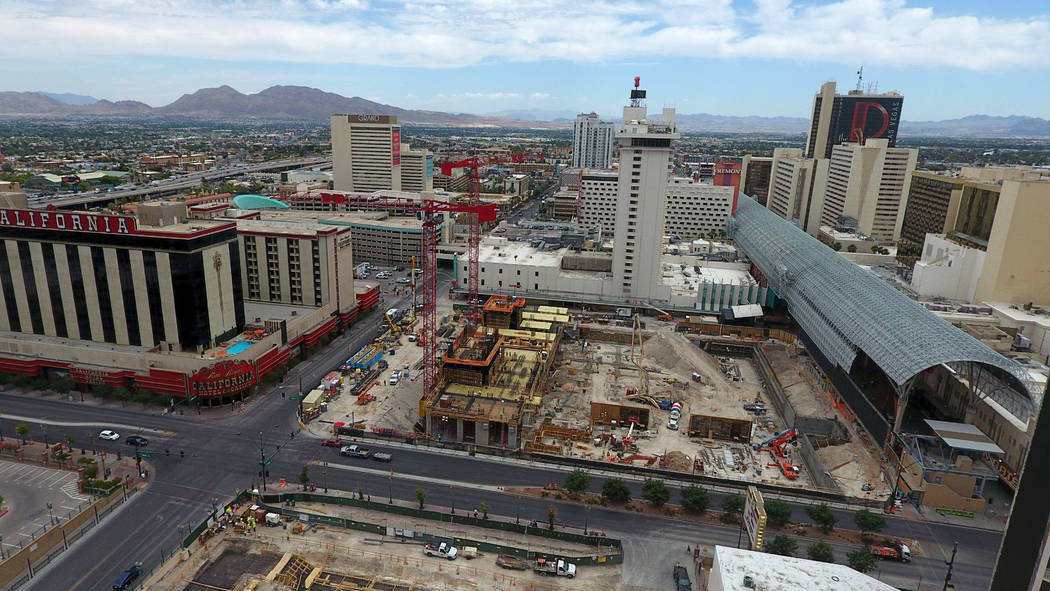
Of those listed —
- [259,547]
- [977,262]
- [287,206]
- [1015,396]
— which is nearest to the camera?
[259,547]

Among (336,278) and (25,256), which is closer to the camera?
(25,256)

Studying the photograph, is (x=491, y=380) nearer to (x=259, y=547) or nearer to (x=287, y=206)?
(x=259, y=547)

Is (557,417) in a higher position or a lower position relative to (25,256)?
lower

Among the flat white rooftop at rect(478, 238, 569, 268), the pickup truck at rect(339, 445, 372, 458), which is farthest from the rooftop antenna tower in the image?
the pickup truck at rect(339, 445, 372, 458)

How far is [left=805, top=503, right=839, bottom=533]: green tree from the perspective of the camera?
55094 millimetres

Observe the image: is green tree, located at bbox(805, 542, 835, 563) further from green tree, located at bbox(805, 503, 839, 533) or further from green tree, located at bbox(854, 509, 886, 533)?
green tree, located at bbox(854, 509, 886, 533)

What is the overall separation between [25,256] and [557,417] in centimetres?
7608

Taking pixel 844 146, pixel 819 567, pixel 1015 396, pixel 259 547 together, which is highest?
pixel 844 146

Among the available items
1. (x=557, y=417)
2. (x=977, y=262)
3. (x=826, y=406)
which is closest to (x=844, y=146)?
(x=977, y=262)

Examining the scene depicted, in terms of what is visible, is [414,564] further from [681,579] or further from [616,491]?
[681,579]

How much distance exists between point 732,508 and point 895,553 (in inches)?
565

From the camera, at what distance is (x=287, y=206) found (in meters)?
171

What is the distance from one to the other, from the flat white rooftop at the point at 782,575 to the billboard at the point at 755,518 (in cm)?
375

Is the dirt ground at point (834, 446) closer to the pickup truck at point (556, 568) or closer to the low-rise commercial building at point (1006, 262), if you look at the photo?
the low-rise commercial building at point (1006, 262)
